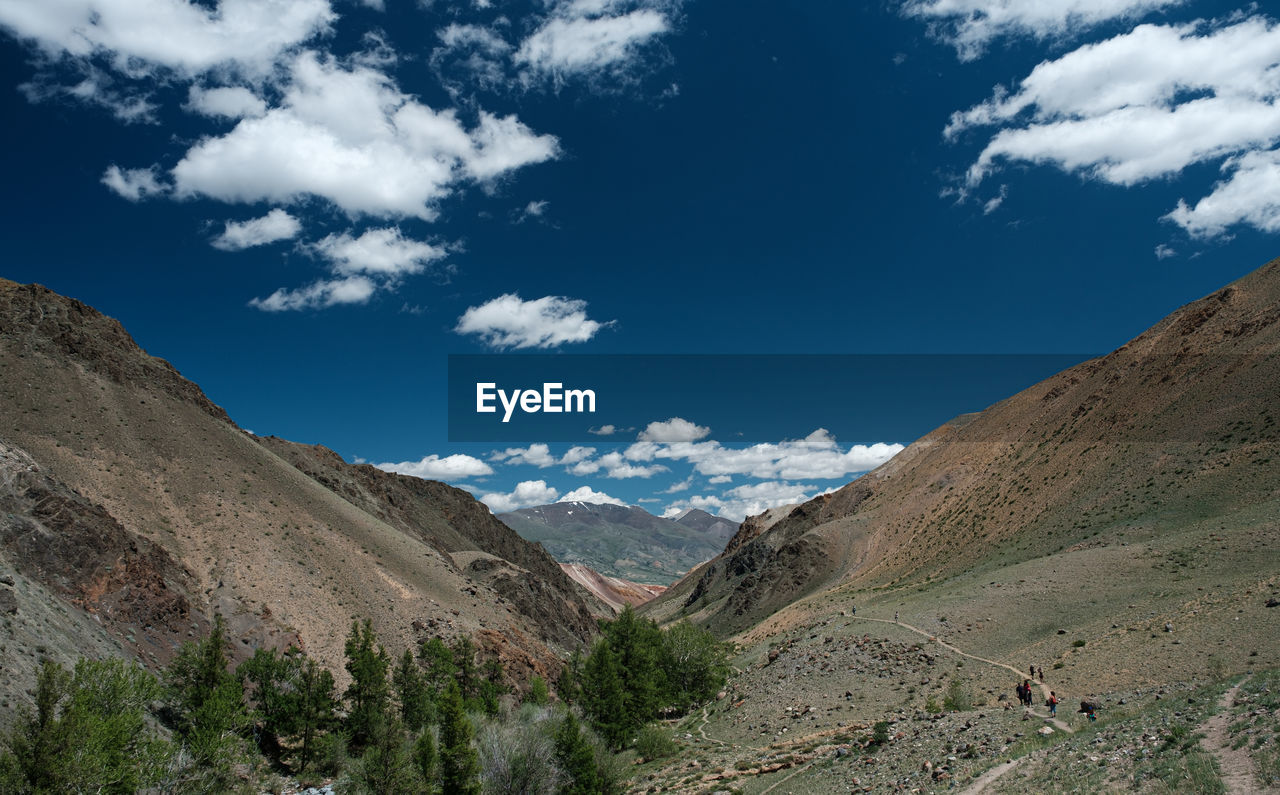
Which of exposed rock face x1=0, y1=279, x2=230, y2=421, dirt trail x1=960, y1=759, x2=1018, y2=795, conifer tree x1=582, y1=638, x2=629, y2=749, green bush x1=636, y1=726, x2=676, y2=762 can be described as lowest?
green bush x1=636, y1=726, x2=676, y2=762

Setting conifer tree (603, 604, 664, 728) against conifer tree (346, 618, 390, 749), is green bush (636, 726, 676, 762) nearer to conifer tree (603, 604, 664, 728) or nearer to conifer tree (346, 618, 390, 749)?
Result: conifer tree (603, 604, 664, 728)

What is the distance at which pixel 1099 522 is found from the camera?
6284cm

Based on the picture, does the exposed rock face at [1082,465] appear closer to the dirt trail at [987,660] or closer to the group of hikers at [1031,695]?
the dirt trail at [987,660]

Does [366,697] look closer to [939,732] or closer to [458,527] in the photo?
[939,732]

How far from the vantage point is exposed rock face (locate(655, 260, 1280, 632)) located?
60.6 meters

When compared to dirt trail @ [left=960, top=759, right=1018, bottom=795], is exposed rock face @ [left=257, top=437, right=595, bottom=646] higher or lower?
higher

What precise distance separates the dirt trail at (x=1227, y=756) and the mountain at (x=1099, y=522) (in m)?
15.0

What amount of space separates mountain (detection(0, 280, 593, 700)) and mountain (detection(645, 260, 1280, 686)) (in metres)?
43.9

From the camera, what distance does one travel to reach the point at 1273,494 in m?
49.5

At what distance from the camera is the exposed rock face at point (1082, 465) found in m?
60.6

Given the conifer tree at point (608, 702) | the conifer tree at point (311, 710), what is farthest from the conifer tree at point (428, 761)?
the conifer tree at point (311, 710)

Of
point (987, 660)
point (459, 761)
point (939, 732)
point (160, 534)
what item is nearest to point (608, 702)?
point (459, 761)

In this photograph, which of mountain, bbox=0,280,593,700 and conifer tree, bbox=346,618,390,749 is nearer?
mountain, bbox=0,280,593,700

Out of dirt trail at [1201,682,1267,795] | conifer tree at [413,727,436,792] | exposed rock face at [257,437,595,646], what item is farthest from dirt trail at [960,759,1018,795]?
exposed rock face at [257,437,595,646]
